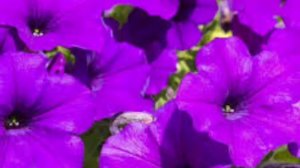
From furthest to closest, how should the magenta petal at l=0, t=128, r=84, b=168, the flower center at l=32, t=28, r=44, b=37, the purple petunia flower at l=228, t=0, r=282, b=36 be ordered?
the purple petunia flower at l=228, t=0, r=282, b=36 → the flower center at l=32, t=28, r=44, b=37 → the magenta petal at l=0, t=128, r=84, b=168

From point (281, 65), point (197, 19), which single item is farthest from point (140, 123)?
point (197, 19)

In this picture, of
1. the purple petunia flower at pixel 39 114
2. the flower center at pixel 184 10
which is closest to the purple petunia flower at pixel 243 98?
the purple petunia flower at pixel 39 114

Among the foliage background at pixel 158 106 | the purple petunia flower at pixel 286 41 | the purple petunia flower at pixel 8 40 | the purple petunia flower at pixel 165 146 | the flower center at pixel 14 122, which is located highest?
the purple petunia flower at pixel 8 40

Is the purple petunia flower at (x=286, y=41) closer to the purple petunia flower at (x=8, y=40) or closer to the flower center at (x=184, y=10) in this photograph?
the flower center at (x=184, y=10)

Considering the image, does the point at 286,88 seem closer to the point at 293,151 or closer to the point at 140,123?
the point at 293,151

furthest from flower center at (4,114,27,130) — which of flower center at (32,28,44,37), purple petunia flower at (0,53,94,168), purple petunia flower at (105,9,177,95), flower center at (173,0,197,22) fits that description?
flower center at (173,0,197,22)

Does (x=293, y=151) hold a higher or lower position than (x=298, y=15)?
lower

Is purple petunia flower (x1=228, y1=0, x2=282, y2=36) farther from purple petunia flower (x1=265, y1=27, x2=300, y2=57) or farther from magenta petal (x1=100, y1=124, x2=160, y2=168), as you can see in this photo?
magenta petal (x1=100, y1=124, x2=160, y2=168)

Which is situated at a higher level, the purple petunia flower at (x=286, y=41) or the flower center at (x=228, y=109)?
the purple petunia flower at (x=286, y=41)
